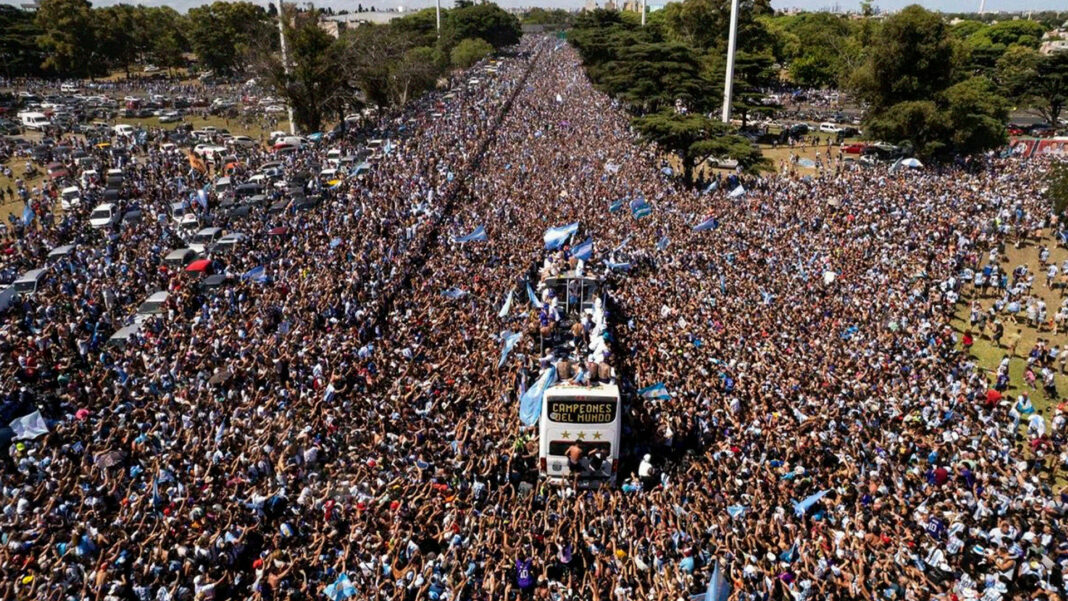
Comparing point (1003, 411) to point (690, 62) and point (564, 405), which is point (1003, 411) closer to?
point (564, 405)

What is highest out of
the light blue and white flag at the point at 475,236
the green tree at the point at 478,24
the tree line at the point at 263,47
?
the green tree at the point at 478,24

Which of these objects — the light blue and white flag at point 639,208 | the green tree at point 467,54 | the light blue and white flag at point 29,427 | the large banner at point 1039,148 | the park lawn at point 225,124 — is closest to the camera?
the light blue and white flag at point 29,427

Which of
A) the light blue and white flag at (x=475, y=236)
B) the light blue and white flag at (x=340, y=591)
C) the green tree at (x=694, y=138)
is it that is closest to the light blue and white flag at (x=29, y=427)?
the light blue and white flag at (x=340, y=591)

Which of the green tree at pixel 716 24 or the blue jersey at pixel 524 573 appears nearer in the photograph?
the blue jersey at pixel 524 573

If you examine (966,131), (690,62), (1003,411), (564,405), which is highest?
(690,62)

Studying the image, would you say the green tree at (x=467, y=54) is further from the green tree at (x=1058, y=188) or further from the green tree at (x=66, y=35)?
the green tree at (x=1058, y=188)

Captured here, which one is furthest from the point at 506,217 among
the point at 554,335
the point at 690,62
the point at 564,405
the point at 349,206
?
the point at 690,62
